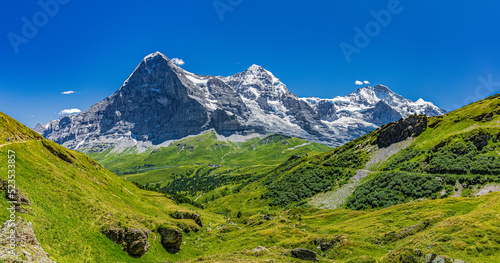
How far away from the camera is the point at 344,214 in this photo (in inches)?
3718

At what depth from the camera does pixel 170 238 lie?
5356 cm

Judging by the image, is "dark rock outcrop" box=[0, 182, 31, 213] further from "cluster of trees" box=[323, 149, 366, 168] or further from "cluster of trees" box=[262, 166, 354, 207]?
"cluster of trees" box=[323, 149, 366, 168]

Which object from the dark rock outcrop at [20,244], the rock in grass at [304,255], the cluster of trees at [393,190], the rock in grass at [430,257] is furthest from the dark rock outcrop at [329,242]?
the cluster of trees at [393,190]

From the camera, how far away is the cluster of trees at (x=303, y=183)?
149 meters

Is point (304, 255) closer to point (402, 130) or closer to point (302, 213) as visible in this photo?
point (302, 213)

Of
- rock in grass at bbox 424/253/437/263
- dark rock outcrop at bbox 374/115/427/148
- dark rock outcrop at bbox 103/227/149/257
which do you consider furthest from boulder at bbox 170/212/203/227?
dark rock outcrop at bbox 374/115/427/148

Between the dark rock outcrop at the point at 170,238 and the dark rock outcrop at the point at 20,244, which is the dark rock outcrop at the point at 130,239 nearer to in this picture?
the dark rock outcrop at the point at 170,238

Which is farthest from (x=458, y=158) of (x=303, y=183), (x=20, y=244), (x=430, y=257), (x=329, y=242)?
(x=20, y=244)

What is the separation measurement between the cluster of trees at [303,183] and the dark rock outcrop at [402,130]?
3800 centimetres

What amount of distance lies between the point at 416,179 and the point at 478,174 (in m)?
20.8

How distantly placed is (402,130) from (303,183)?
7634 centimetres

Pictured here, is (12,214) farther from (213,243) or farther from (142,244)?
(213,243)

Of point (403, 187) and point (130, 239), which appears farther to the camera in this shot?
point (403, 187)

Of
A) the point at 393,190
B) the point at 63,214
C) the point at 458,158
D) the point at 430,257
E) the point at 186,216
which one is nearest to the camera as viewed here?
the point at 430,257
